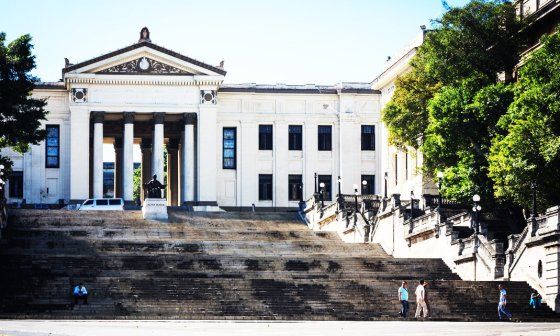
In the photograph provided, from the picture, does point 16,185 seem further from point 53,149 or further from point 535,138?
point 535,138

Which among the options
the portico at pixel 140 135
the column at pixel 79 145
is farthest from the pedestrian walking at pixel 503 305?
the column at pixel 79 145

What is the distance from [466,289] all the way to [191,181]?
44.5 meters

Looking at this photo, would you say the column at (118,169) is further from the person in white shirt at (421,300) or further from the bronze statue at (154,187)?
the person in white shirt at (421,300)

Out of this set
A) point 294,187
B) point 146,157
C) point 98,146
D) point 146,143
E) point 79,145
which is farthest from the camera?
point 146,157

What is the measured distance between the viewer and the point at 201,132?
315 ft

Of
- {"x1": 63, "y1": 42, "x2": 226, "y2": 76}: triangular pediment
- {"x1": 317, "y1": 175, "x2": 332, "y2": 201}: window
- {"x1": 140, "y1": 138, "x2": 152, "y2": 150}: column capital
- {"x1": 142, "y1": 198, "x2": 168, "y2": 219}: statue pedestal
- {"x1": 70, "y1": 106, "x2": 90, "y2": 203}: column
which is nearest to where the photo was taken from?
{"x1": 142, "y1": 198, "x2": 168, "y2": 219}: statue pedestal

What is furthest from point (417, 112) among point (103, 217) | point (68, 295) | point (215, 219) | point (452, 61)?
point (68, 295)

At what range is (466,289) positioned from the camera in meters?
54.1

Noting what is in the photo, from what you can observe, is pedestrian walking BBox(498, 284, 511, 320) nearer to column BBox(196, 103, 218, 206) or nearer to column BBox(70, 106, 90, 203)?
column BBox(196, 103, 218, 206)

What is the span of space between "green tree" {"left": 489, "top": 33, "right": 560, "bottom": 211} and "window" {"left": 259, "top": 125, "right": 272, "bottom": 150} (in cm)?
3982

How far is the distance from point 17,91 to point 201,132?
23.6 meters

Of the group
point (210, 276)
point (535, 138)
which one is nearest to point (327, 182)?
point (535, 138)

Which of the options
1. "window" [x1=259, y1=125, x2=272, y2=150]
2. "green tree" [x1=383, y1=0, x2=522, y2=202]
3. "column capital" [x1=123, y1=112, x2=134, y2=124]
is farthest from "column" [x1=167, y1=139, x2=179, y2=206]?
"green tree" [x1=383, y1=0, x2=522, y2=202]

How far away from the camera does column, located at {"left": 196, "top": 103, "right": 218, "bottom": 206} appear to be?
9550cm
